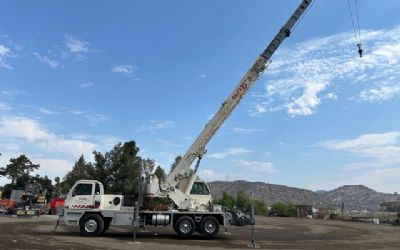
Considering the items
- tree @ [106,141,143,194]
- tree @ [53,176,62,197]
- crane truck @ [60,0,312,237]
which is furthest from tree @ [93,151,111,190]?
crane truck @ [60,0,312,237]

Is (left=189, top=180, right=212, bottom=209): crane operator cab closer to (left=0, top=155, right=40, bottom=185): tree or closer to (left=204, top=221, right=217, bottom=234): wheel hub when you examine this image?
(left=204, top=221, right=217, bottom=234): wheel hub

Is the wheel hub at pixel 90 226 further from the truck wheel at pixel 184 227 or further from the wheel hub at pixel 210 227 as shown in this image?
the wheel hub at pixel 210 227

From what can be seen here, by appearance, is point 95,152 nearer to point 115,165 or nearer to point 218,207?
point 115,165

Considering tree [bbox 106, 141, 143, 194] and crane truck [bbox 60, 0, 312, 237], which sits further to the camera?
tree [bbox 106, 141, 143, 194]

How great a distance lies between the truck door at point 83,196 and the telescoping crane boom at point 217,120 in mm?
3923

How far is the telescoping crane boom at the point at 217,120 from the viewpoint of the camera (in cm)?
2530

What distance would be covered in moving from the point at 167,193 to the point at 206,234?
10.5 ft

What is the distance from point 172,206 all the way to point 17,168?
96872 millimetres

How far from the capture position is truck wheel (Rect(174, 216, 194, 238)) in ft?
80.2

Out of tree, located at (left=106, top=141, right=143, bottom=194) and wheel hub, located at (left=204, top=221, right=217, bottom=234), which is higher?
tree, located at (left=106, top=141, right=143, bottom=194)

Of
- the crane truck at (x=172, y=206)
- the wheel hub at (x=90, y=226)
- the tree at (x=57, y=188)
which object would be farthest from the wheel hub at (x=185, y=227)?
the tree at (x=57, y=188)

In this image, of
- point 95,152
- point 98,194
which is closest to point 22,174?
point 95,152

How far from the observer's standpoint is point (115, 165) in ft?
234

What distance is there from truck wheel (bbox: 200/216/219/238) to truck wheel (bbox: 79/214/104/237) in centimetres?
558
